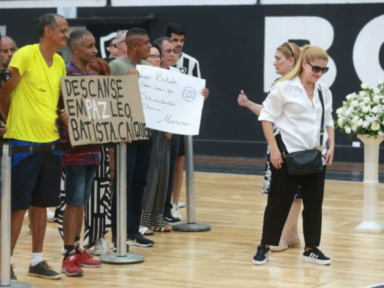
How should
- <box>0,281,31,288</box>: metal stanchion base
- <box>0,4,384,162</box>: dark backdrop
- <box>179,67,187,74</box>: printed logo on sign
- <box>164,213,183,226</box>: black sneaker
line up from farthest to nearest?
1. <box>0,4,384,162</box>: dark backdrop
2. <box>179,67,187,74</box>: printed logo on sign
3. <box>164,213,183,226</box>: black sneaker
4. <box>0,281,31,288</box>: metal stanchion base

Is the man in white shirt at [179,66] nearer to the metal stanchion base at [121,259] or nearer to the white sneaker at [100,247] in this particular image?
the white sneaker at [100,247]

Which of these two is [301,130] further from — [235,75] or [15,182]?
[235,75]

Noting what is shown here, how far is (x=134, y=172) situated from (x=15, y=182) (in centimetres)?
182

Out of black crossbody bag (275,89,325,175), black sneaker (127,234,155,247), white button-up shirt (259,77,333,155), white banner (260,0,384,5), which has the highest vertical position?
white banner (260,0,384,5)

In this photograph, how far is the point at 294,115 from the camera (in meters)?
7.69

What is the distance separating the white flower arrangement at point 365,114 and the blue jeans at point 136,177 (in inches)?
89.4

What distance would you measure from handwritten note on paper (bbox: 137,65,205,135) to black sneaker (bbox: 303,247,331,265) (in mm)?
1916

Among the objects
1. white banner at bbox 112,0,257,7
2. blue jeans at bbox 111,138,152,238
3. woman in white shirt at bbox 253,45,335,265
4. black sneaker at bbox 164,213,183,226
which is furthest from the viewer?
white banner at bbox 112,0,257,7

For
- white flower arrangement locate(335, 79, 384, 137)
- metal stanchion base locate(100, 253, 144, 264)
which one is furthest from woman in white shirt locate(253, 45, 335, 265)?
white flower arrangement locate(335, 79, 384, 137)

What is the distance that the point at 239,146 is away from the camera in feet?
58.6

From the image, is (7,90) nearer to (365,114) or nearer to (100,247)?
(100,247)

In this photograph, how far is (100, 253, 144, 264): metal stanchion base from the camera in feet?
25.5

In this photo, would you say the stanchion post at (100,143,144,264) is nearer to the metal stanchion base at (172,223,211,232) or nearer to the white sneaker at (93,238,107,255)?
the white sneaker at (93,238,107,255)

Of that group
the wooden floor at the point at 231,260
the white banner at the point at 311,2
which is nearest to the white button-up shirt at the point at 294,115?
the wooden floor at the point at 231,260
